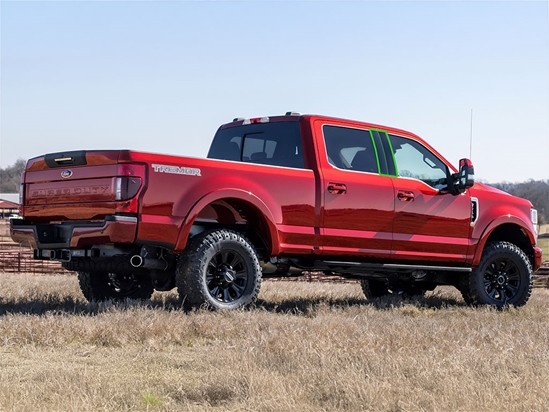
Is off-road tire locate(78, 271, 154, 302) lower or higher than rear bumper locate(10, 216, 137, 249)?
lower

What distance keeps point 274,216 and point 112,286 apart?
2418 millimetres

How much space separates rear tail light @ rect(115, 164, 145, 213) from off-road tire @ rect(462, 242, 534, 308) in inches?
193

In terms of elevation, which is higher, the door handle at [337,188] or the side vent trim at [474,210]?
the door handle at [337,188]

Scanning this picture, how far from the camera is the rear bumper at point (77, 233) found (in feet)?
23.7

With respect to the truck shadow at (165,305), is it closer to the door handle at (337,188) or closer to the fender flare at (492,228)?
the fender flare at (492,228)

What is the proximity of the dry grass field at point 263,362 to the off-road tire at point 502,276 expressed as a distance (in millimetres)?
2094

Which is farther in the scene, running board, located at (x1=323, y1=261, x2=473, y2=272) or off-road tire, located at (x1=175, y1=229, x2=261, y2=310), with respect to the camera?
running board, located at (x1=323, y1=261, x2=473, y2=272)

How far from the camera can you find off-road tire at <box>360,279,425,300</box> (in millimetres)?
11427

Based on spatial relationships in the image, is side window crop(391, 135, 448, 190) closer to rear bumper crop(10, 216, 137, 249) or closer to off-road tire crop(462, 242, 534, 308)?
off-road tire crop(462, 242, 534, 308)

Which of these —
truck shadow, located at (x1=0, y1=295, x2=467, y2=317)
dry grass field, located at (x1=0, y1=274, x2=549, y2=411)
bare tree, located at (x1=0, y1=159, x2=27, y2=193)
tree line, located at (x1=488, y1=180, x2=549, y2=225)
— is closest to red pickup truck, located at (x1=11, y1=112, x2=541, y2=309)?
truck shadow, located at (x1=0, y1=295, x2=467, y2=317)

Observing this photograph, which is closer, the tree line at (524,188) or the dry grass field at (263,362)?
the dry grass field at (263,362)

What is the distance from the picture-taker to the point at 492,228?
10.2m

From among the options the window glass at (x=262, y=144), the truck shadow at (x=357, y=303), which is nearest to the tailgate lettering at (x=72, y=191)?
the window glass at (x=262, y=144)

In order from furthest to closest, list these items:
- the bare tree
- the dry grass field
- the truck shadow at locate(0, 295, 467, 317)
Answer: the bare tree
the truck shadow at locate(0, 295, 467, 317)
the dry grass field
